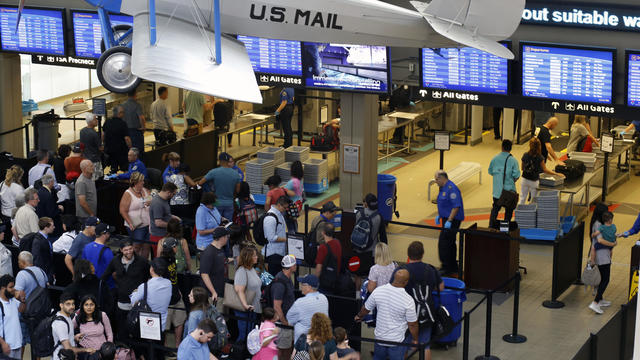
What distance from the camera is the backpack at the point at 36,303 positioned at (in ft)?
37.0

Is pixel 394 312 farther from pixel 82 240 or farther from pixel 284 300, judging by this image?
pixel 82 240

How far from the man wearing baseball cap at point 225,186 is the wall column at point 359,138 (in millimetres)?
2274

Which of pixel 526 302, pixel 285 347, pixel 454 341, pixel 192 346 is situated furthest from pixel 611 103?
pixel 192 346

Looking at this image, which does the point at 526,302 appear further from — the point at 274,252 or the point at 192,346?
the point at 192,346

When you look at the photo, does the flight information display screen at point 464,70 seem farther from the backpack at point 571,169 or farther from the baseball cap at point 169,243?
the baseball cap at point 169,243

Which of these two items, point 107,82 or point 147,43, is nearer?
point 147,43

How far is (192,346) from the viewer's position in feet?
30.8

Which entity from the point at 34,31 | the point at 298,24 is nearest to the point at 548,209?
the point at 298,24

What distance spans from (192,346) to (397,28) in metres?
5.63

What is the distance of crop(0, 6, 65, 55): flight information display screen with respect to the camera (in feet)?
60.9

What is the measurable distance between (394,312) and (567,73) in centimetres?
581

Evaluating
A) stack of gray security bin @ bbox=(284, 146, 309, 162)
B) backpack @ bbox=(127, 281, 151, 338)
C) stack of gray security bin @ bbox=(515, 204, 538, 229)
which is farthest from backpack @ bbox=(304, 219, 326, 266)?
stack of gray security bin @ bbox=(284, 146, 309, 162)

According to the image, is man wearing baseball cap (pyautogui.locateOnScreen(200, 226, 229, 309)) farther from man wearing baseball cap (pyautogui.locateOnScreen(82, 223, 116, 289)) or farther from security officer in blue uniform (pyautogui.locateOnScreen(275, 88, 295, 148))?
security officer in blue uniform (pyautogui.locateOnScreen(275, 88, 295, 148))

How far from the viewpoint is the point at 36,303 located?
447 inches
